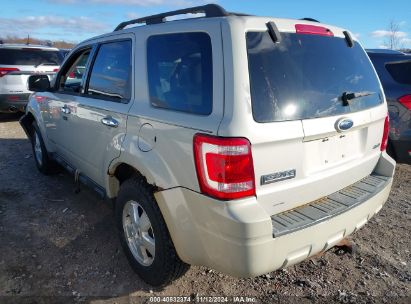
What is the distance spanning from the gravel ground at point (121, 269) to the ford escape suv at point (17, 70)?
5.27 meters

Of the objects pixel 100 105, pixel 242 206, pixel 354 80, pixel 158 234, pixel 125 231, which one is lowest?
pixel 125 231

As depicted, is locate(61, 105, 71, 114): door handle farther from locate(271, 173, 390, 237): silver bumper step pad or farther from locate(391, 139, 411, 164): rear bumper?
locate(391, 139, 411, 164): rear bumper

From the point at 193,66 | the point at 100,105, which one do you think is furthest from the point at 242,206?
the point at 100,105

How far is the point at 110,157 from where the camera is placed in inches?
122

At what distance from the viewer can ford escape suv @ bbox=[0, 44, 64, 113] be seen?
873cm

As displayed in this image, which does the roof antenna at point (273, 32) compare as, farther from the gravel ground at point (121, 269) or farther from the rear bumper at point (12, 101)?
the rear bumper at point (12, 101)

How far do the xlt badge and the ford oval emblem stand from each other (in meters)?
0.48

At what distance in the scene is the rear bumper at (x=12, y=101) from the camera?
873 cm

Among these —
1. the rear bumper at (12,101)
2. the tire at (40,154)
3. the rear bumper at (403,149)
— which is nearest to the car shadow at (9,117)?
the rear bumper at (12,101)

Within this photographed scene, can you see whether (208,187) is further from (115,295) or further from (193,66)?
(115,295)

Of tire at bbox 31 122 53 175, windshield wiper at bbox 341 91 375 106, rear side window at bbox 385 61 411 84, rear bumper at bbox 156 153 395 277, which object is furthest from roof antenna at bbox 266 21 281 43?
tire at bbox 31 122 53 175

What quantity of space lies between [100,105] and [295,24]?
174cm

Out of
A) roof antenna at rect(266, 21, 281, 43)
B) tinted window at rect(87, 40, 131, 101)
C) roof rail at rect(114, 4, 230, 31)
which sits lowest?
tinted window at rect(87, 40, 131, 101)

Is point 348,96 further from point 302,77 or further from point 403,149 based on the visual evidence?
point 403,149
